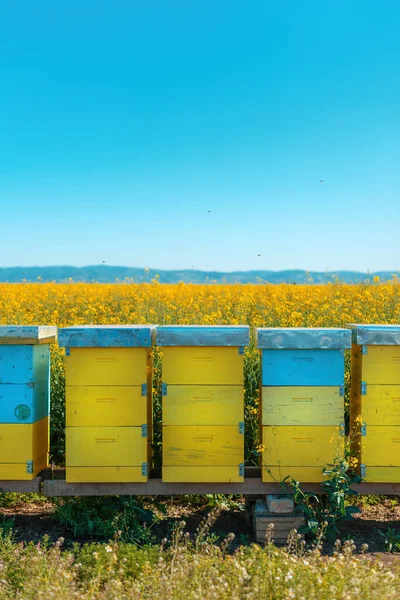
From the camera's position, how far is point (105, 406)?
4.88 m

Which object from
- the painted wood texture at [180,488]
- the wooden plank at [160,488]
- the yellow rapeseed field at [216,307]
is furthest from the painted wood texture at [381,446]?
the yellow rapeseed field at [216,307]

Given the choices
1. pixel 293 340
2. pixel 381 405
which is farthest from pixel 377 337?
pixel 293 340

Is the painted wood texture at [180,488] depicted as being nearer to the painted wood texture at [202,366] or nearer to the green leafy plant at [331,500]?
the green leafy plant at [331,500]

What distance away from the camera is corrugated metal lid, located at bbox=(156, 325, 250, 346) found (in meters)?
4.74

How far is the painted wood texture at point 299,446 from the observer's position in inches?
192

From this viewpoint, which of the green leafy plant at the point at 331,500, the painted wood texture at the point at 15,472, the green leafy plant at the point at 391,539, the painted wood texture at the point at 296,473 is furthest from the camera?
the painted wood texture at the point at 15,472

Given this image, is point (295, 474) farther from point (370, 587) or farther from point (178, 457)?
point (370, 587)

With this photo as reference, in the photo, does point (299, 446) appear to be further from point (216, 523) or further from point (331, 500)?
point (216, 523)

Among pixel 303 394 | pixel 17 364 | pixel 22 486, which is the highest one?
pixel 17 364

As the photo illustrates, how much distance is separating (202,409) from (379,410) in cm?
146

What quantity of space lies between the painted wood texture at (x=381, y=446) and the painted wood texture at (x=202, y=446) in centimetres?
105

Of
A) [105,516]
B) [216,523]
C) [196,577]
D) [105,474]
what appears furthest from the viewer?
[216,523]

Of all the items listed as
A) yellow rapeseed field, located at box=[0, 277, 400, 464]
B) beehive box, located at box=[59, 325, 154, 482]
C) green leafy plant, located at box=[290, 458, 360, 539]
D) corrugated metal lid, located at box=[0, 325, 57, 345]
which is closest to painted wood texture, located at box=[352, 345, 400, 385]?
green leafy plant, located at box=[290, 458, 360, 539]

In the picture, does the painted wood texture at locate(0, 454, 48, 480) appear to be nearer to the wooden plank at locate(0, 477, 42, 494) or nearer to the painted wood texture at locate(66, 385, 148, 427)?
the wooden plank at locate(0, 477, 42, 494)
